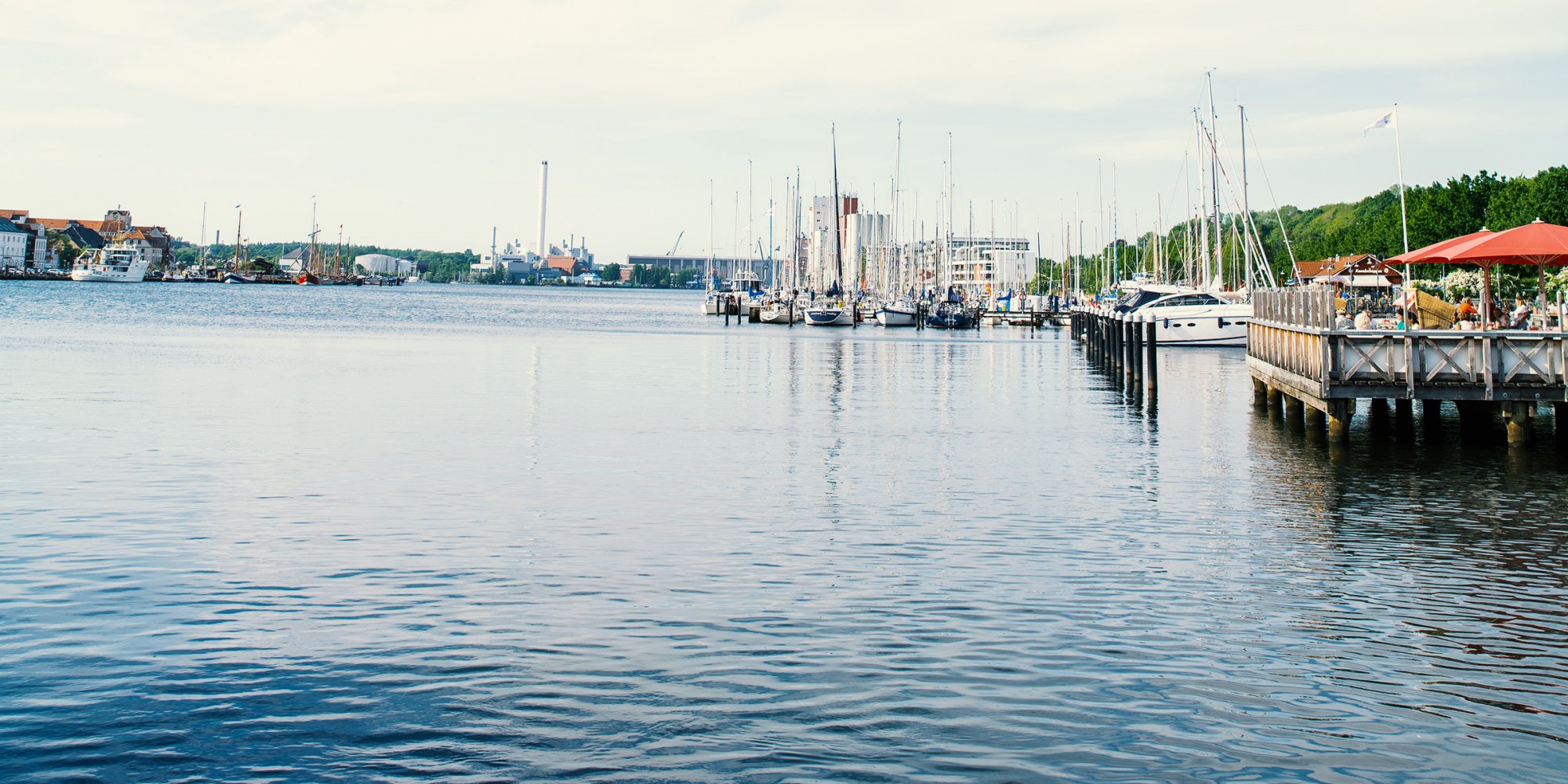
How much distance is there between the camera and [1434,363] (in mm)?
30234

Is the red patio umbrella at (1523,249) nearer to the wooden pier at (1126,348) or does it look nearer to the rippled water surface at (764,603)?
the rippled water surface at (764,603)

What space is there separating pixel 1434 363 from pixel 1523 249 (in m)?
5.77

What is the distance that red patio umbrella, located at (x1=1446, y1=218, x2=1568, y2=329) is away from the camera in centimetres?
3356

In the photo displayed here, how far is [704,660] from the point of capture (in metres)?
12.8

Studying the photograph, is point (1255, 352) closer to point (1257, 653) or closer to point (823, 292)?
point (1257, 653)

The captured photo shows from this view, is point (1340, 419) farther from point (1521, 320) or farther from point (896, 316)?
point (896, 316)

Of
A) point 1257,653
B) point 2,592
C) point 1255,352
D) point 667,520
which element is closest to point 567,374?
point 1255,352

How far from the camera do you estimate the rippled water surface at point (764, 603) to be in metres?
10.5

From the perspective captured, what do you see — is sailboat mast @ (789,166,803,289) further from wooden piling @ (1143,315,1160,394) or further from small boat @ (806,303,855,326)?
wooden piling @ (1143,315,1160,394)

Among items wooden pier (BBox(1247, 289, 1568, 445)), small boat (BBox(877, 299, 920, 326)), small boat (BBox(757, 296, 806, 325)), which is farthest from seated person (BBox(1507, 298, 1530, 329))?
small boat (BBox(757, 296, 806, 325))

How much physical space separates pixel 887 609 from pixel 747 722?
410cm

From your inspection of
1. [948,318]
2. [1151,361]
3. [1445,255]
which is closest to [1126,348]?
[1151,361]

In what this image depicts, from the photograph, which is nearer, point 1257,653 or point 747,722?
point 747,722

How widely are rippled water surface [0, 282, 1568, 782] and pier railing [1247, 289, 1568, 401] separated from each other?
4.92 feet
